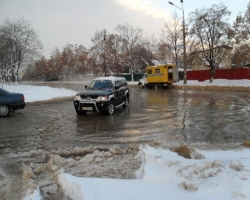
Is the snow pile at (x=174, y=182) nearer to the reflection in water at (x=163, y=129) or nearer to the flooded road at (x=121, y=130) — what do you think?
the flooded road at (x=121, y=130)

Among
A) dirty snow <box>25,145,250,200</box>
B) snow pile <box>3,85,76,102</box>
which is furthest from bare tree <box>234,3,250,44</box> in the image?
dirty snow <box>25,145,250,200</box>

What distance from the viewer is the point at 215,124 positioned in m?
9.02

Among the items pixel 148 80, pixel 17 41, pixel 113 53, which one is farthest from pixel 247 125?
pixel 113 53

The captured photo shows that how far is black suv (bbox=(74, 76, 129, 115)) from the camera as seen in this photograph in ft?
37.0

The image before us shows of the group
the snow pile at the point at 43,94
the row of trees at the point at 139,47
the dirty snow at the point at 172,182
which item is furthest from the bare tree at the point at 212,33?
the dirty snow at the point at 172,182

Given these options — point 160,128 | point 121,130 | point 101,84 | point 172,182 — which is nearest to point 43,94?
point 101,84

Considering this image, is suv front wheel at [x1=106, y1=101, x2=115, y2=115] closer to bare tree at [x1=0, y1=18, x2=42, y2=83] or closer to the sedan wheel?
the sedan wheel

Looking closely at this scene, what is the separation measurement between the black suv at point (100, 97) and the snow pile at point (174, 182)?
7.26 metres

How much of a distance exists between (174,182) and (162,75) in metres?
30.8

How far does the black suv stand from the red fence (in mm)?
27629

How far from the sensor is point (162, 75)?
33.7 m

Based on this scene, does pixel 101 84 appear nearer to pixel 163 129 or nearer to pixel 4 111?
pixel 4 111

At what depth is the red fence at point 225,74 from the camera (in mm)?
36088

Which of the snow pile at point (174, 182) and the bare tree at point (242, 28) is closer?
the snow pile at point (174, 182)
